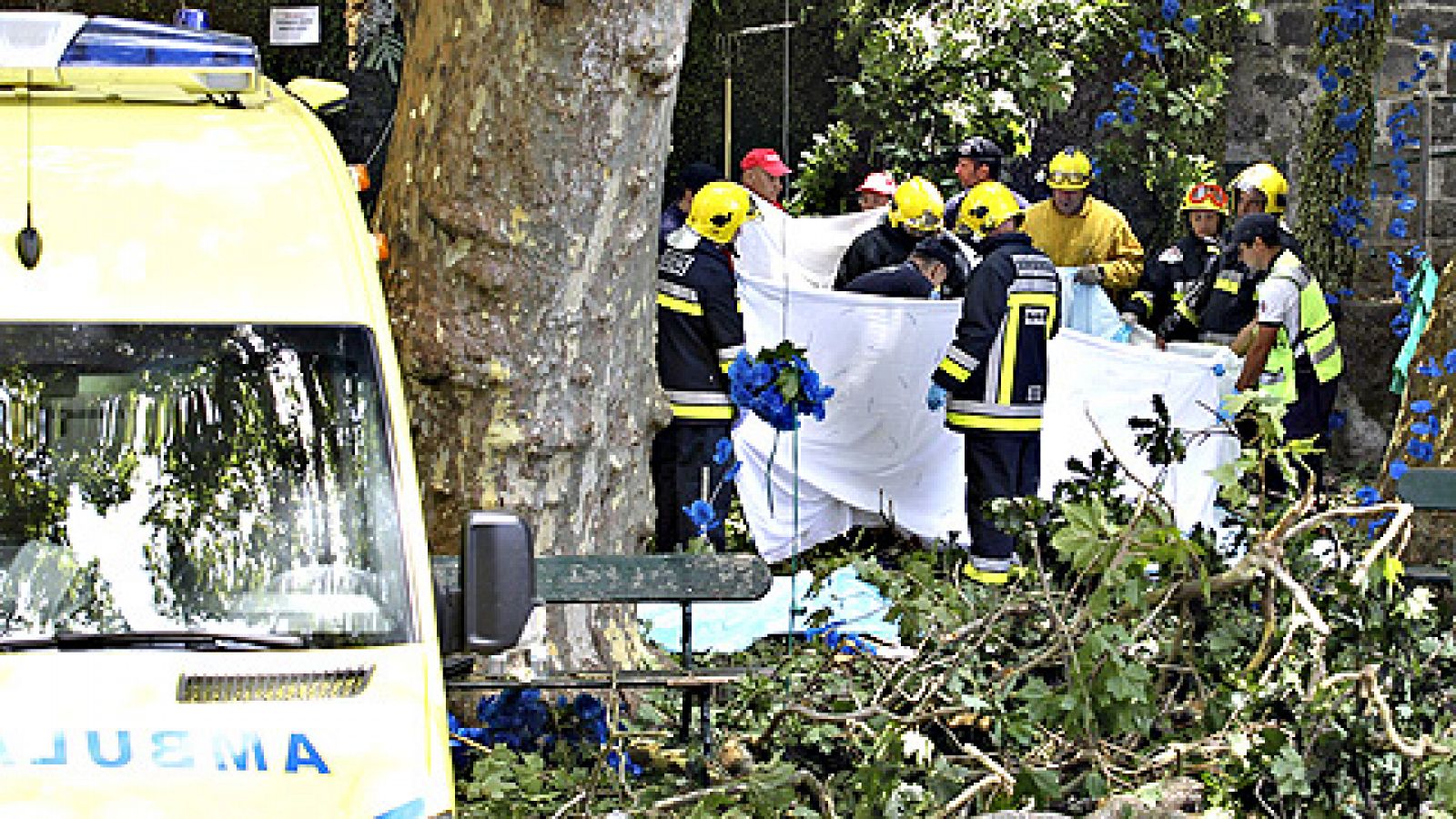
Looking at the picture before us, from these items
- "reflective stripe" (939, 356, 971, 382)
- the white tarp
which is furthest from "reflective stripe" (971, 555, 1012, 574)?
"reflective stripe" (939, 356, 971, 382)

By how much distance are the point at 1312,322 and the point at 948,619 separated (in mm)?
5322

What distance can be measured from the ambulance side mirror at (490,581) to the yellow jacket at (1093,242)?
329 inches

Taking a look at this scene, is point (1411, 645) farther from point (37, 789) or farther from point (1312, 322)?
point (1312, 322)

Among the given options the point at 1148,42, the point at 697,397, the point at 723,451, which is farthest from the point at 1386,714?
the point at 1148,42

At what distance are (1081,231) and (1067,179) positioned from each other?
314 mm

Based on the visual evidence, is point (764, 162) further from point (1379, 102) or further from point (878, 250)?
point (1379, 102)

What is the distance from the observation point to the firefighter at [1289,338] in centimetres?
1114

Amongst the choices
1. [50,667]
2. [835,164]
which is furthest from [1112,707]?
[835,164]

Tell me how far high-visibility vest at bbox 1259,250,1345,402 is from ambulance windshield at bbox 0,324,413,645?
23.4 ft

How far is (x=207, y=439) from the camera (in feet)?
15.3

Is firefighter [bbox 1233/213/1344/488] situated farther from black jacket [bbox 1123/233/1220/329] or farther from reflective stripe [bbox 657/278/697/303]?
reflective stripe [bbox 657/278/697/303]

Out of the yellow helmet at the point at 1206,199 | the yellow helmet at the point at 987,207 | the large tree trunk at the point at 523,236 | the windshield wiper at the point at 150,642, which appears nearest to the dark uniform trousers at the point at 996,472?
the yellow helmet at the point at 987,207

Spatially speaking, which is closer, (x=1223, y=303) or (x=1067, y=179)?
(x=1223, y=303)

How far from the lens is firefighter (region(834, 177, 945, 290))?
11.4 m
